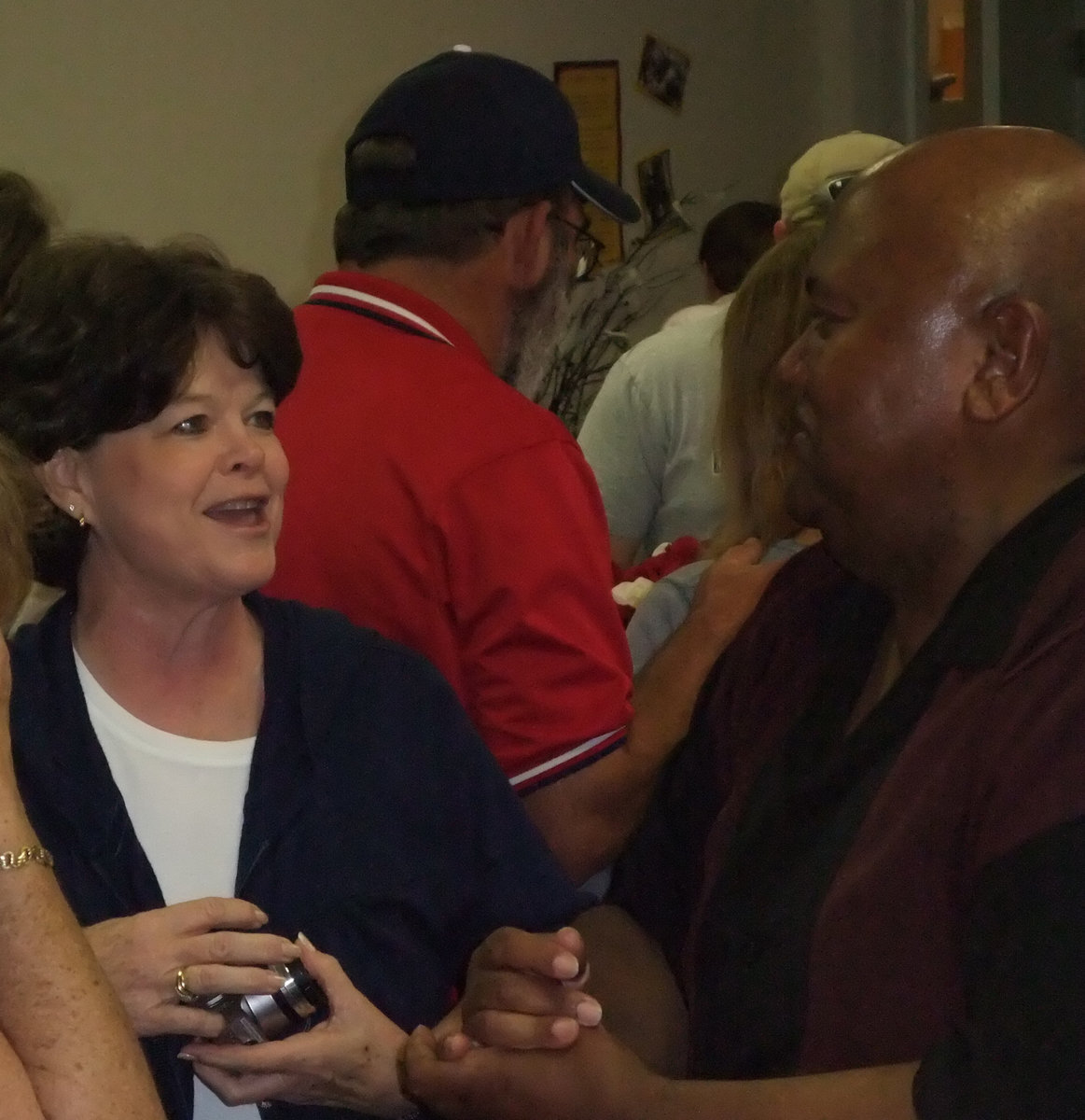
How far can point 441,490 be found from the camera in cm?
167

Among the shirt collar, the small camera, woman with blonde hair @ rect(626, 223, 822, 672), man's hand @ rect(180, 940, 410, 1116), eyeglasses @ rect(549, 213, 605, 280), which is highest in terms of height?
eyeglasses @ rect(549, 213, 605, 280)

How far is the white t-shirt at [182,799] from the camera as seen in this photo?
4.79ft

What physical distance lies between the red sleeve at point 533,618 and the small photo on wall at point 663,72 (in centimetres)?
338

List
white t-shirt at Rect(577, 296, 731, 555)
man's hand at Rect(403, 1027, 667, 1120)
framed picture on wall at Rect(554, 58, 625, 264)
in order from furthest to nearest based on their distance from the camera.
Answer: framed picture on wall at Rect(554, 58, 625, 264), white t-shirt at Rect(577, 296, 731, 555), man's hand at Rect(403, 1027, 667, 1120)

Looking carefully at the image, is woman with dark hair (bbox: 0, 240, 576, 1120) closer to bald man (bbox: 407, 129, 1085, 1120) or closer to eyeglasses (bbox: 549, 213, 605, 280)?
bald man (bbox: 407, 129, 1085, 1120)

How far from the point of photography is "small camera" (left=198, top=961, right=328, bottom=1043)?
135cm

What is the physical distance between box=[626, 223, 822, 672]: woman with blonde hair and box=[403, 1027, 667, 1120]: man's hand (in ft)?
2.01

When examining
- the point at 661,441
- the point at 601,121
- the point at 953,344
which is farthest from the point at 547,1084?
the point at 601,121

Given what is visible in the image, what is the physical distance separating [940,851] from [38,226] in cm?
129

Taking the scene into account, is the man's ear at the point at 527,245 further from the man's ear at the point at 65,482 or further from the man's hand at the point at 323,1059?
the man's hand at the point at 323,1059

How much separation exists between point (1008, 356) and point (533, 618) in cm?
69

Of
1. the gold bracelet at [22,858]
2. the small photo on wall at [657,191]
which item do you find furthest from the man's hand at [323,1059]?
the small photo on wall at [657,191]

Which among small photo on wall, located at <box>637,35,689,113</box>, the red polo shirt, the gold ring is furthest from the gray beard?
small photo on wall, located at <box>637,35,689,113</box>

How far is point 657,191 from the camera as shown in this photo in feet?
16.0
